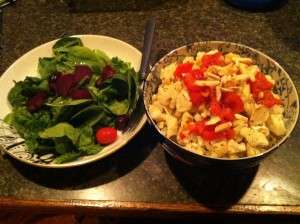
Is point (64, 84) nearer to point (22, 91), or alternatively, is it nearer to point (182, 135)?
point (22, 91)

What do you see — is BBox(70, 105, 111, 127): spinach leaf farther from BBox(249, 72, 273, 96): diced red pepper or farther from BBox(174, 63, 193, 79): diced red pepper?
BBox(249, 72, 273, 96): diced red pepper

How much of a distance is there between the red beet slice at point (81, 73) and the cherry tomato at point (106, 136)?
0.15m

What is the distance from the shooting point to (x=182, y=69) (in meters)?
0.77

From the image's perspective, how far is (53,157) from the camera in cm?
81

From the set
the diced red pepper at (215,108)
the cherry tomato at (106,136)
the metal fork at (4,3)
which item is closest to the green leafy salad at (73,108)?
the cherry tomato at (106,136)

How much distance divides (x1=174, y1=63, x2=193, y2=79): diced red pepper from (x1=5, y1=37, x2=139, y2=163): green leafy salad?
115 mm

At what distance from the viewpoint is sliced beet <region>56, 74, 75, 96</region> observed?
87 centimetres

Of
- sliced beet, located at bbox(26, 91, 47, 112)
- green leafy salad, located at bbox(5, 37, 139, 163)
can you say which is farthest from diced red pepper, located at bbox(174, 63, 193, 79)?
sliced beet, located at bbox(26, 91, 47, 112)

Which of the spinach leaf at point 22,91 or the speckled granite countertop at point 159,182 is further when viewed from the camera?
the spinach leaf at point 22,91

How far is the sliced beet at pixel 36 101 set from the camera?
864mm

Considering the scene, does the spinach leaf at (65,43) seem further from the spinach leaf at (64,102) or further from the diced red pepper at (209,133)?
the diced red pepper at (209,133)

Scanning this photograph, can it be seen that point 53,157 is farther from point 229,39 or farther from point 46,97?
point 229,39

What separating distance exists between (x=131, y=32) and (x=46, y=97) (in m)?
0.37

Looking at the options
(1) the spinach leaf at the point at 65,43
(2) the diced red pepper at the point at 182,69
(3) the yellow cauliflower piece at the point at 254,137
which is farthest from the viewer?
(1) the spinach leaf at the point at 65,43
